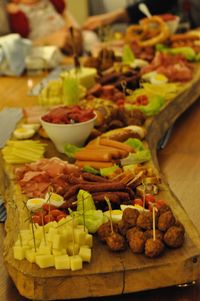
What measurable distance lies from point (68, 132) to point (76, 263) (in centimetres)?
86

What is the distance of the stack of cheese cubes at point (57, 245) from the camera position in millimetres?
1600

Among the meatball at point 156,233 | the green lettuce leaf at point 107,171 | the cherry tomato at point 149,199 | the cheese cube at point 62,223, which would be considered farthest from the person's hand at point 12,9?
the meatball at point 156,233

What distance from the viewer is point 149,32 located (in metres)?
4.03

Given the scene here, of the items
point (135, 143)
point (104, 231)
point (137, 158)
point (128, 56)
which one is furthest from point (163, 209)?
point (128, 56)

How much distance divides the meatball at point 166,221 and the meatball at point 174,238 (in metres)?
0.02

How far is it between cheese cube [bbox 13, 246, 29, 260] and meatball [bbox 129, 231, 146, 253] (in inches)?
10.0

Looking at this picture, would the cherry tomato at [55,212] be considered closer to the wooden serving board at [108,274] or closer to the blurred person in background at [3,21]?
the wooden serving board at [108,274]

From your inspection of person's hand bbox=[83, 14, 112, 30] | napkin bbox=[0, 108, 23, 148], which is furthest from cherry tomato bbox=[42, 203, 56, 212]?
person's hand bbox=[83, 14, 112, 30]

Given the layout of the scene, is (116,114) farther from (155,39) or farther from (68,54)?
(68,54)

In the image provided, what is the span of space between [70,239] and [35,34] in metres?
3.74

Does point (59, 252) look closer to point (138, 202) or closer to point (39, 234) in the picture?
point (39, 234)

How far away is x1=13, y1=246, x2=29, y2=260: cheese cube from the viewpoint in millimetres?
1648

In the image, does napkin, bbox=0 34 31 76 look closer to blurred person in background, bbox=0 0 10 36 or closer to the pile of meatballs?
blurred person in background, bbox=0 0 10 36

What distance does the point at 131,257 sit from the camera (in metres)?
1.64
